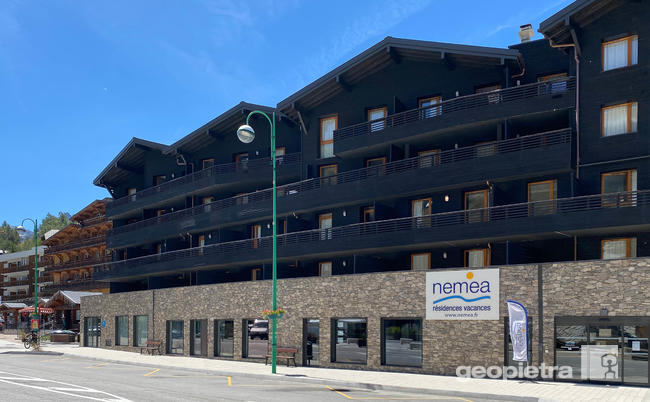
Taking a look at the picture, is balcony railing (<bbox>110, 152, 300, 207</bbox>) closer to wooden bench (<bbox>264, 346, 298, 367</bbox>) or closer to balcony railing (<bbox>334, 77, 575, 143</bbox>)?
balcony railing (<bbox>334, 77, 575, 143</bbox>)

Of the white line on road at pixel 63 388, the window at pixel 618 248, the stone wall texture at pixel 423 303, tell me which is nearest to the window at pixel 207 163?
the stone wall texture at pixel 423 303

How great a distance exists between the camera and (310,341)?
33094 mm

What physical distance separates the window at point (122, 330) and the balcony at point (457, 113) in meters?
23.0

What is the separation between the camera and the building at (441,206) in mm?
25719

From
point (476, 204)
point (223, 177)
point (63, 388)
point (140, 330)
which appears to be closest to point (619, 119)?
point (476, 204)

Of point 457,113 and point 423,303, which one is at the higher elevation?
point 457,113

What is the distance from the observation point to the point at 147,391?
2050cm

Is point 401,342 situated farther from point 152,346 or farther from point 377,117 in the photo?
point 152,346

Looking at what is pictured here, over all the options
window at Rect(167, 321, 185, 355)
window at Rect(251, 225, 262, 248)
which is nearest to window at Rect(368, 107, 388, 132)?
window at Rect(251, 225, 262, 248)

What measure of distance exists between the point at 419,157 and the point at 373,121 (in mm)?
3278

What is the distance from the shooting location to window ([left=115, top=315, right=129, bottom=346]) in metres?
48.5

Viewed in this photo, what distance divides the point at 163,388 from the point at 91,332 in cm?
3456

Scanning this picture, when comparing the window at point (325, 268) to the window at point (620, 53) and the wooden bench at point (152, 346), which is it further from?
the window at point (620, 53)

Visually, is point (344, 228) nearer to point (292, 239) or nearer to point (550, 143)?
point (292, 239)
